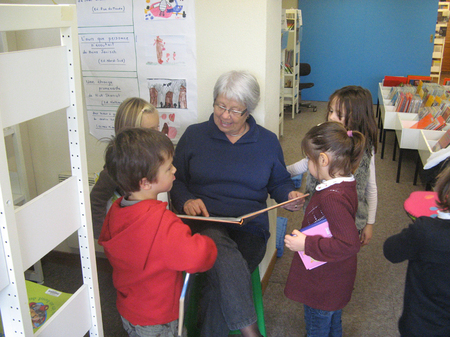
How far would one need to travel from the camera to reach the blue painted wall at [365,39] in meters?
7.61

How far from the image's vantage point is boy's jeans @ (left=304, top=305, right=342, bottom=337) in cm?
170

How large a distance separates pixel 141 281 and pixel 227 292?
360 mm

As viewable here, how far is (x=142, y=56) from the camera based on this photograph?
88.4 inches

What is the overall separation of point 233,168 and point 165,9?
0.92m

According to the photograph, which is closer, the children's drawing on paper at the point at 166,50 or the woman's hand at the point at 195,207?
the woman's hand at the point at 195,207

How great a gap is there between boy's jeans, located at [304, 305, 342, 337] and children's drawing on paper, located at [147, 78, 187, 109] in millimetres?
1246

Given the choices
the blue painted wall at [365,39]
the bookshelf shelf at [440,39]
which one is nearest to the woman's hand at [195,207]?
the blue painted wall at [365,39]

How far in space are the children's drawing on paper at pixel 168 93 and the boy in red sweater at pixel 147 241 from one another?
0.88 m

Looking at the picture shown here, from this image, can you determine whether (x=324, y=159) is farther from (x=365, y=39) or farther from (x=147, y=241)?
(x=365, y=39)

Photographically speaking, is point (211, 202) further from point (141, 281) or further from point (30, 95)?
point (30, 95)

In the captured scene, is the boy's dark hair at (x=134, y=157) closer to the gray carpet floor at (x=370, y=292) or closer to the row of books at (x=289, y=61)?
the gray carpet floor at (x=370, y=292)

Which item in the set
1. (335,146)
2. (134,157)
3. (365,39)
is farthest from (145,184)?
(365,39)

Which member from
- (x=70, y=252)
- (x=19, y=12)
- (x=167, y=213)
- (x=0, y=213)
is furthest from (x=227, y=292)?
(x=70, y=252)

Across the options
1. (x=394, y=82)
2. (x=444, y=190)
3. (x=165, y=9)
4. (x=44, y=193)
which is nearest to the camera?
(x=44, y=193)
